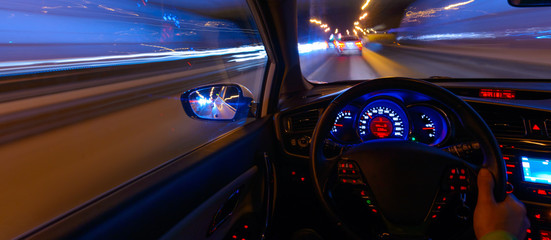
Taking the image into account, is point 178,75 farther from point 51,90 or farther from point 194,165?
point 194,165

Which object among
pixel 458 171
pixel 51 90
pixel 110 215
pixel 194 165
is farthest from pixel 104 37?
pixel 458 171

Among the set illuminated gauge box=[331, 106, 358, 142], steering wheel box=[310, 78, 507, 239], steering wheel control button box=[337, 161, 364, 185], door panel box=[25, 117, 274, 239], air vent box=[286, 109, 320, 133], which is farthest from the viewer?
air vent box=[286, 109, 320, 133]

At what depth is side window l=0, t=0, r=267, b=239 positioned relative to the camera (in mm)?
2895

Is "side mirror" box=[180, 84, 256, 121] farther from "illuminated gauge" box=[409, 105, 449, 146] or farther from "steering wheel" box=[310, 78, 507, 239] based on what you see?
"illuminated gauge" box=[409, 105, 449, 146]

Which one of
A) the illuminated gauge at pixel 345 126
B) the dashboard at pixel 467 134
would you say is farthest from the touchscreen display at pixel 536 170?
the illuminated gauge at pixel 345 126

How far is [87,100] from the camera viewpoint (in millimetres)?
5840

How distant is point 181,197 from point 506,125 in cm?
241

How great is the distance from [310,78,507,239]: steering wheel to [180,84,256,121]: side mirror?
1.04 metres

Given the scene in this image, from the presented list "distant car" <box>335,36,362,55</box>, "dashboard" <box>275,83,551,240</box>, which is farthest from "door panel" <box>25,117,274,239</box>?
"distant car" <box>335,36,362,55</box>

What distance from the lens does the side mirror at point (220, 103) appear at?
2.50m

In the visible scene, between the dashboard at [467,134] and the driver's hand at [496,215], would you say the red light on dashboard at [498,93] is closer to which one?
the dashboard at [467,134]

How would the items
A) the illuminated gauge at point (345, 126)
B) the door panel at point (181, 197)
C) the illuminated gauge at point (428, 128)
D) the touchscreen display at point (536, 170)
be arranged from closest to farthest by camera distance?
the door panel at point (181, 197), the touchscreen display at point (536, 170), the illuminated gauge at point (428, 128), the illuminated gauge at point (345, 126)

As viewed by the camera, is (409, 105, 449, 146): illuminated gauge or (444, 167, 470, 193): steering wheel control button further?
(409, 105, 449, 146): illuminated gauge

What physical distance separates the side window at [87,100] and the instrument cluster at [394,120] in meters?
0.95
